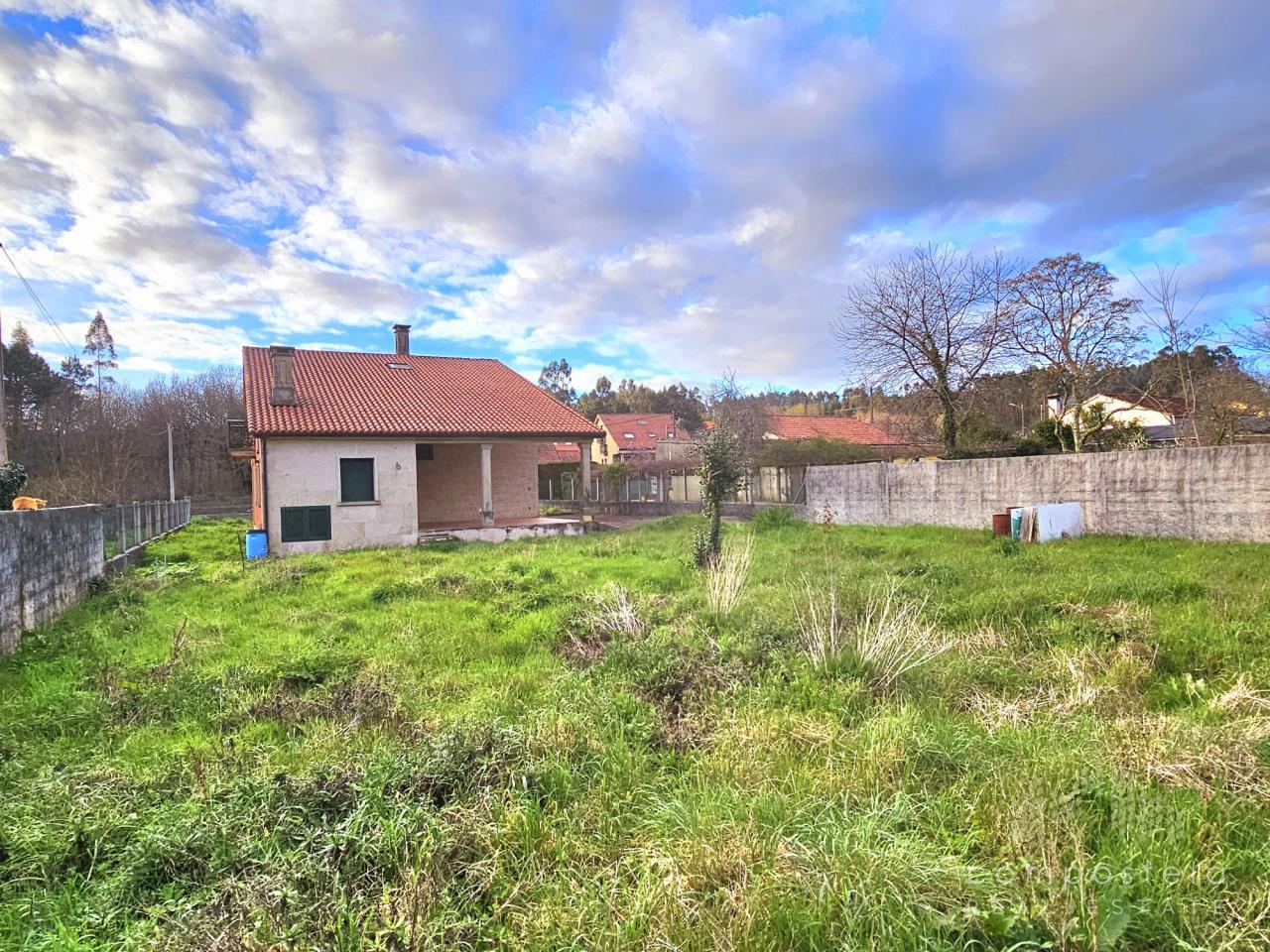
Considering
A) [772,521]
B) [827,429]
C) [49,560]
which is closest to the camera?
[49,560]

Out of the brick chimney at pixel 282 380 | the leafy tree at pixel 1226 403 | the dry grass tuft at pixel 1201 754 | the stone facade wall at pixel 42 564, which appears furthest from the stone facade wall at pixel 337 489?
the leafy tree at pixel 1226 403

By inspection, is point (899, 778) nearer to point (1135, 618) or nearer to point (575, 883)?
point (575, 883)

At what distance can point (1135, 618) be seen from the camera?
5.93 m

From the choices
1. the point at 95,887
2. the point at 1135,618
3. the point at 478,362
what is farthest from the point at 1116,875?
the point at 478,362

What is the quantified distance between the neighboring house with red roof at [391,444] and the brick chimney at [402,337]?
0.04 meters

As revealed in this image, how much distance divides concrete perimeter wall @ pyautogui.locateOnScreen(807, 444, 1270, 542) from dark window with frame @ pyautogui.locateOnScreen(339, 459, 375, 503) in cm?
1390

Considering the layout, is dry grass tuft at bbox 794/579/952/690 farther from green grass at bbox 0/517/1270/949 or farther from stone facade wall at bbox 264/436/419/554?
stone facade wall at bbox 264/436/419/554

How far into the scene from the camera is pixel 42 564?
299 inches

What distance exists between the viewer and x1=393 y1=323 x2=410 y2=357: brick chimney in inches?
926

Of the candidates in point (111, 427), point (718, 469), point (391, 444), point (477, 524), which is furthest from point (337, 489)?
point (111, 427)

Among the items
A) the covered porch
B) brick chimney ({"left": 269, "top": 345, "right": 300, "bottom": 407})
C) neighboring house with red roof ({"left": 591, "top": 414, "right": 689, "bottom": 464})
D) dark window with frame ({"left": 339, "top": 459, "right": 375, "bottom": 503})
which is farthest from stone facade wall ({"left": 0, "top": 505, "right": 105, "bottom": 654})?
neighboring house with red roof ({"left": 591, "top": 414, "right": 689, "bottom": 464})

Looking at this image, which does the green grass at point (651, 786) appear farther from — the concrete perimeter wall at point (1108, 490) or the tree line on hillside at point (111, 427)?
the tree line on hillside at point (111, 427)

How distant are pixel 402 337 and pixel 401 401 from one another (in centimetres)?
528

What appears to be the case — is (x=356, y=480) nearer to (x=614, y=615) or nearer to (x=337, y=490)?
(x=337, y=490)
